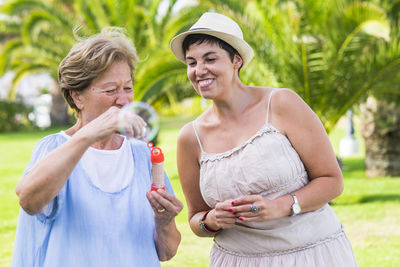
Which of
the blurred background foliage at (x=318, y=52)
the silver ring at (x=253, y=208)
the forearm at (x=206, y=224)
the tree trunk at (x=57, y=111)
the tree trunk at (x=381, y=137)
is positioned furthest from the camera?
the tree trunk at (x=57, y=111)

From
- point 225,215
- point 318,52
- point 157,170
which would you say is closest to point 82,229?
point 157,170

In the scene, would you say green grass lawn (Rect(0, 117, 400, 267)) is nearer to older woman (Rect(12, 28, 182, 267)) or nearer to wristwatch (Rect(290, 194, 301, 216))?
wristwatch (Rect(290, 194, 301, 216))

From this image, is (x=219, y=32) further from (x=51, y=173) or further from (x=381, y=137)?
(x=381, y=137)

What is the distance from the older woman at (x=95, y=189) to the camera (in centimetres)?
207

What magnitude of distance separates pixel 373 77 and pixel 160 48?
3966 mm

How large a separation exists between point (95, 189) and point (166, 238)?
1.41 ft

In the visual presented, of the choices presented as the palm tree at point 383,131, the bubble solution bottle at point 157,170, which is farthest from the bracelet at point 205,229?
the palm tree at point 383,131

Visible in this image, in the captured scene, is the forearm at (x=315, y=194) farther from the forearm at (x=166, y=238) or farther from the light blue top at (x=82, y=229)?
the light blue top at (x=82, y=229)

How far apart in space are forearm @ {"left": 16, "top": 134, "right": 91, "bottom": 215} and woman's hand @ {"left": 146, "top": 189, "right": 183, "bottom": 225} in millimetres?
412

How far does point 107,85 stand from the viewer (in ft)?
7.91

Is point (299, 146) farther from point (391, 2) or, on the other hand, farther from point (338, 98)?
point (391, 2)

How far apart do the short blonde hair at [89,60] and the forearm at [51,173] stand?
421 millimetres

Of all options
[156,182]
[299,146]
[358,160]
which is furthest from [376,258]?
[358,160]

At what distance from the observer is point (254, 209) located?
250 cm
